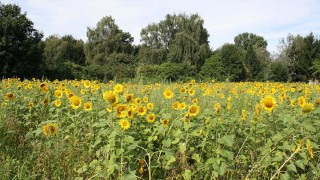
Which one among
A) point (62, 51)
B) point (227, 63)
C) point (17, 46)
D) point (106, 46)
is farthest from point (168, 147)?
point (62, 51)

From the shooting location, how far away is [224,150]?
6.89ft

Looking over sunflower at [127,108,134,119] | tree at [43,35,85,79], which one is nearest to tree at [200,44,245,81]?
tree at [43,35,85,79]

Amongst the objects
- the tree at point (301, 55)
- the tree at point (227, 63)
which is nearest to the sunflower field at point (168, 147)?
the tree at point (227, 63)

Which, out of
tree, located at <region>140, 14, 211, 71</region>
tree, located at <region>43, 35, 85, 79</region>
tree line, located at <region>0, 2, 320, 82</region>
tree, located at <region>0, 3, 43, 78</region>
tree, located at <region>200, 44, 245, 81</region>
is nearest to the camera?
tree, located at <region>0, 3, 43, 78</region>

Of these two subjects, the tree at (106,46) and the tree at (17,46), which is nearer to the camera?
the tree at (17,46)

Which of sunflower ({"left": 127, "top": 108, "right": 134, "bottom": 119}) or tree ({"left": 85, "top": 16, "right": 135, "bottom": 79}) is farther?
tree ({"left": 85, "top": 16, "right": 135, "bottom": 79})

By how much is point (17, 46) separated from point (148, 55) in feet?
47.8

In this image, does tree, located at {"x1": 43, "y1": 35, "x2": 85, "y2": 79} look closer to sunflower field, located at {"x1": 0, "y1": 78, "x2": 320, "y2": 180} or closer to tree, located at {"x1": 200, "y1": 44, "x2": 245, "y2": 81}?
tree, located at {"x1": 200, "y1": 44, "x2": 245, "y2": 81}

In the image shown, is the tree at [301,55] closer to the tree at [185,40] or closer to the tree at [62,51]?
the tree at [185,40]

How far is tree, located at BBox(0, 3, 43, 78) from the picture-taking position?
20.7 m

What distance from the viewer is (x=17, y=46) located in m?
21.5

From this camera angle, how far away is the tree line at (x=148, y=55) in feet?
71.3

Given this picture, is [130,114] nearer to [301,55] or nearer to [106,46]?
[106,46]

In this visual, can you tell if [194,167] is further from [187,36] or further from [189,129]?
[187,36]
